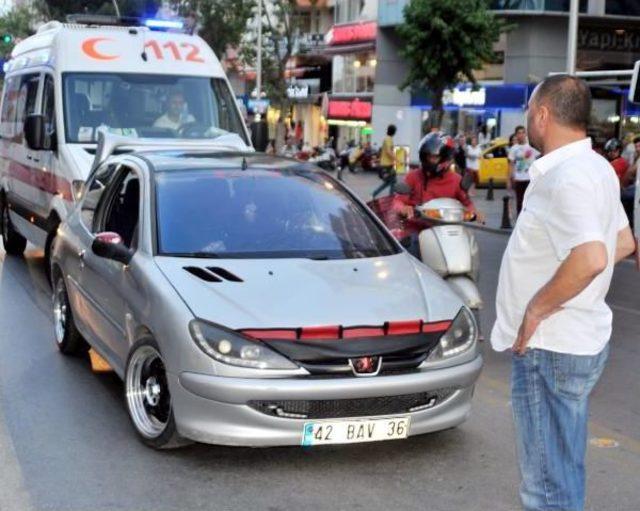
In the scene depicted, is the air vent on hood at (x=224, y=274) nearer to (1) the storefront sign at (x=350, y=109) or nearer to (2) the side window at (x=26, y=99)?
(2) the side window at (x=26, y=99)

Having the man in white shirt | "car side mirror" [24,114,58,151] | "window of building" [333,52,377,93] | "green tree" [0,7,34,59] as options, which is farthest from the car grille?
"green tree" [0,7,34,59]

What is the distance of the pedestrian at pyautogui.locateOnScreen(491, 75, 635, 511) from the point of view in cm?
321

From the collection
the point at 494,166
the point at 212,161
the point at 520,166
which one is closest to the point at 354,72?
the point at 494,166

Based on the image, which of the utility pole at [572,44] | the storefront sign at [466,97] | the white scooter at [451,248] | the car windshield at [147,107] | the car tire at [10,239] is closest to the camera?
the white scooter at [451,248]

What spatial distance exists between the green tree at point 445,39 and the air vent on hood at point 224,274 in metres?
26.9

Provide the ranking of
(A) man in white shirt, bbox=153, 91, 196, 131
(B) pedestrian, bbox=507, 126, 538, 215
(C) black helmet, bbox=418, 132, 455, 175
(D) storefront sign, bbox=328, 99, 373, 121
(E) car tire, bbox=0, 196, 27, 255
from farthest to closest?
1. (D) storefront sign, bbox=328, 99, 373, 121
2. (B) pedestrian, bbox=507, 126, 538, 215
3. (E) car tire, bbox=0, 196, 27, 255
4. (A) man in white shirt, bbox=153, 91, 196, 131
5. (C) black helmet, bbox=418, 132, 455, 175

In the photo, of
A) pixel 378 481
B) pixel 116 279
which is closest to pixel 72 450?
pixel 116 279

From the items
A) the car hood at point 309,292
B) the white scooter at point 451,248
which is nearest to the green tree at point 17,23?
the white scooter at point 451,248

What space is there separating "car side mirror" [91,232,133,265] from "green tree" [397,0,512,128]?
26.5 metres

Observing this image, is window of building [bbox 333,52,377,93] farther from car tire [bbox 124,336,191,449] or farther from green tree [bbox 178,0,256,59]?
car tire [bbox 124,336,191,449]

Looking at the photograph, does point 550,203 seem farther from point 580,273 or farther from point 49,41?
point 49,41

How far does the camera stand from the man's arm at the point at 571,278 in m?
3.18

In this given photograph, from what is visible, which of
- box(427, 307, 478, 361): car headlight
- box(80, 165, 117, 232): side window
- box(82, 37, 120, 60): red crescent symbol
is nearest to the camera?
box(427, 307, 478, 361): car headlight

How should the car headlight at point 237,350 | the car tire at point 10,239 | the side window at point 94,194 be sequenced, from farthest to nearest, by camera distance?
the car tire at point 10,239
the side window at point 94,194
the car headlight at point 237,350
